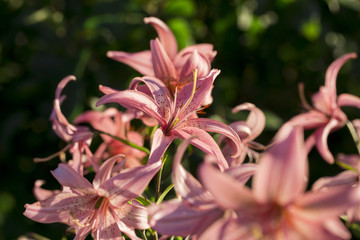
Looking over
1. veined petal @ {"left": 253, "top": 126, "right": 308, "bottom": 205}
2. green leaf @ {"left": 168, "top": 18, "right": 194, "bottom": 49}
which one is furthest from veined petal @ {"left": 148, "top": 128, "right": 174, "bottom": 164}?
green leaf @ {"left": 168, "top": 18, "right": 194, "bottom": 49}

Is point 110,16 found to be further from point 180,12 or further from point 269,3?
point 269,3

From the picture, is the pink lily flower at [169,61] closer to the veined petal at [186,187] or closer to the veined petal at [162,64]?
the veined petal at [162,64]

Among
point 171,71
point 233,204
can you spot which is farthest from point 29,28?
point 233,204

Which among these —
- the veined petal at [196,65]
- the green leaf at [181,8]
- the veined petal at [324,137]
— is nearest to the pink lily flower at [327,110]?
the veined petal at [324,137]

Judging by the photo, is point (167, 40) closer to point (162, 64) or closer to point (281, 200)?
point (162, 64)

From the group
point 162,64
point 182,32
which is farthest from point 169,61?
point 182,32
